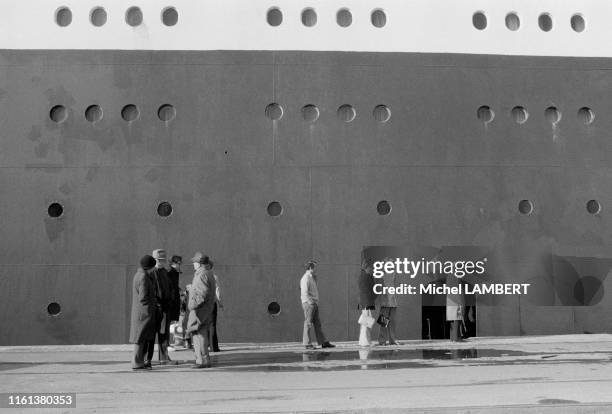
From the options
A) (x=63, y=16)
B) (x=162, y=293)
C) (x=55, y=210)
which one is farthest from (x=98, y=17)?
(x=162, y=293)

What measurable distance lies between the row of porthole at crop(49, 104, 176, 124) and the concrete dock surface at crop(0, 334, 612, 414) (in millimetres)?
3540

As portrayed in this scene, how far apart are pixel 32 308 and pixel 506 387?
7.40 meters

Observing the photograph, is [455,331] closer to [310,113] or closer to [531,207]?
[531,207]

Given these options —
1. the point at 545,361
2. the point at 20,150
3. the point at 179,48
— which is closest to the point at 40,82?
the point at 20,150

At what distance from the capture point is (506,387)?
7.93 m

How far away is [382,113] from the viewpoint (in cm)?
1302

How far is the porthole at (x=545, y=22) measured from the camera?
13211 millimetres

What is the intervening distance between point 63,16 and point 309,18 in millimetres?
3901

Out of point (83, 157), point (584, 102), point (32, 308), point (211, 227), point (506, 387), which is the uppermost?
point (584, 102)

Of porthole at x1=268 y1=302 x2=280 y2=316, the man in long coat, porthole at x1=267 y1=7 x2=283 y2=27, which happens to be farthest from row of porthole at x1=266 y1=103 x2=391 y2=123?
the man in long coat

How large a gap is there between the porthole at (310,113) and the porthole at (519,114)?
316 centimetres

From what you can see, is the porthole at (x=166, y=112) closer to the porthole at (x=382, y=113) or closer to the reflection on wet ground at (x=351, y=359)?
the porthole at (x=382, y=113)

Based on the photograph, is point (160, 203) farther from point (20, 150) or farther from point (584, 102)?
point (584, 102)

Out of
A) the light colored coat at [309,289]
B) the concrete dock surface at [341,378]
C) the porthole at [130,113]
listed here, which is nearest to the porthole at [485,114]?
the concrete dock surface at [341,378]
